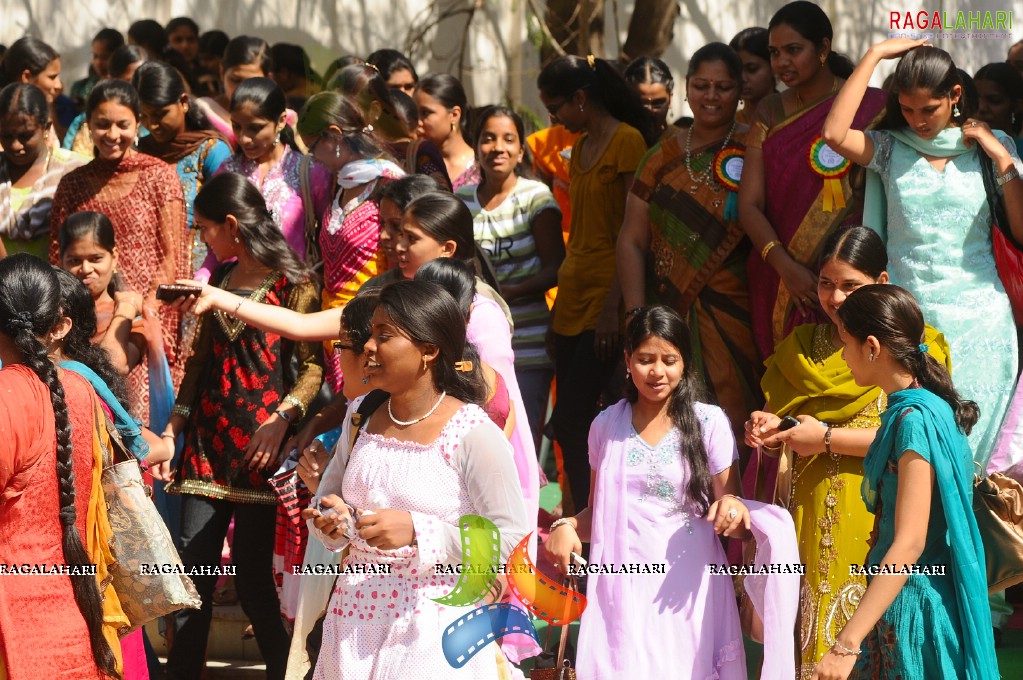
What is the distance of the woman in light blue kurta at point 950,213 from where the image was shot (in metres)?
4.52

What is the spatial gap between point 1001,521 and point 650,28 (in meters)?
5.42

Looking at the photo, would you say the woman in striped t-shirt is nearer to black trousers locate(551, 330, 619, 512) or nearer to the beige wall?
black trousers locate(551, 330, 619, 512)

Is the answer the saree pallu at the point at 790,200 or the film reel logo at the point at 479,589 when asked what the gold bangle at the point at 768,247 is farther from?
the film reel logo at the point at 479,589

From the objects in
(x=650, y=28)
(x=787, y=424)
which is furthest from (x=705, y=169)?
(x=650, y=28)

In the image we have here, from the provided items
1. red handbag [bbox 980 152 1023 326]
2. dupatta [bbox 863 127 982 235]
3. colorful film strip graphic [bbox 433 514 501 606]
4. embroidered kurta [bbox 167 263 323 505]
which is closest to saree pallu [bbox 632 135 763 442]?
dupatta [bbox 863 127 982 235]

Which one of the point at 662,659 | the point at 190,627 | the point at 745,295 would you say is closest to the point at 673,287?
the point at 745,295

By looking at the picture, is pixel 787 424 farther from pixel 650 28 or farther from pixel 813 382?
pixel 650 28

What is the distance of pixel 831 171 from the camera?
489 centimetres

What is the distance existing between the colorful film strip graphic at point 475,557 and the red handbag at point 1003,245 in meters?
2.28

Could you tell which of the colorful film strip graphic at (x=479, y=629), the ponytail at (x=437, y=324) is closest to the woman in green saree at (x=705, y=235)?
the ponytail at (x=437, y=324)

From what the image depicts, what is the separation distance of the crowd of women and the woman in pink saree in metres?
0.01

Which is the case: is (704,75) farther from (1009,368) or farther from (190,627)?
(190,627)

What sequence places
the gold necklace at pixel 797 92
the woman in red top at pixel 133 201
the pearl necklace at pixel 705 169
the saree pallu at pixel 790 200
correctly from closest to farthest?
the saree pallu at pixel 790 200
the gold necklace at pixel 797 92
the pearl necklace at pixel 705 169
the woman in red top at pixel 133 201

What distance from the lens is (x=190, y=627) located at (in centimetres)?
452
